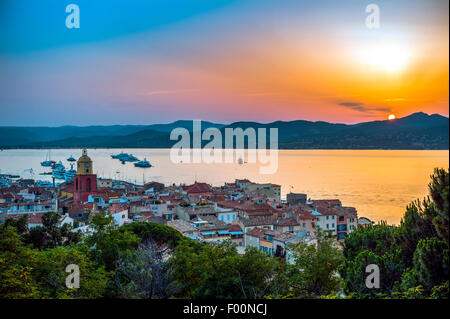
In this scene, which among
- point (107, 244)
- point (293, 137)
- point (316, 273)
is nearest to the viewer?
point (316, 273)

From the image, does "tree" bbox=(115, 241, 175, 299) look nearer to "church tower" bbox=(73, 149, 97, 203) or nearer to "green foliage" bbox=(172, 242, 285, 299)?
"green foliage" bbox=(172, 242, 285, 299)

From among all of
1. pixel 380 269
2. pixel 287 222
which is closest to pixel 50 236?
pixel 380 269

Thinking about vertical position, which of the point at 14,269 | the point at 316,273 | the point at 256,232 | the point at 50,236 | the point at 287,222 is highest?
the point at 14,269

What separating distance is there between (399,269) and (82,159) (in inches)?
767

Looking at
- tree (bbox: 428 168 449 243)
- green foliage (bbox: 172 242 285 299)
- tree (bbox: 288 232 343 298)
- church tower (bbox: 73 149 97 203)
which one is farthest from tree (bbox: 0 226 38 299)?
church tower (bbox: 73 149 97 203)

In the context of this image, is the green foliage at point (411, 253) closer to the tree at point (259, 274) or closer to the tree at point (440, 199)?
the tree at point (440, 199)

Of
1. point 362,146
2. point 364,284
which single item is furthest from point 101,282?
point 362,146

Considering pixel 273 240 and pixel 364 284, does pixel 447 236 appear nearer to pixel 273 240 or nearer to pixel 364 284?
pixel 364 284

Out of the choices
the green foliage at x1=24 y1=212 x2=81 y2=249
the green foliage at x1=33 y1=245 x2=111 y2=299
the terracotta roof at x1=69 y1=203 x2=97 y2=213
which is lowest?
the terracotta roof at x1=69 y1=203 x2=97 y2=213

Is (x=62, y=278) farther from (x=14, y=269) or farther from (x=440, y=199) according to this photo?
(x=440, y=199)

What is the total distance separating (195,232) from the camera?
515 inches

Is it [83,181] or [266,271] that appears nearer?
[266,271]
